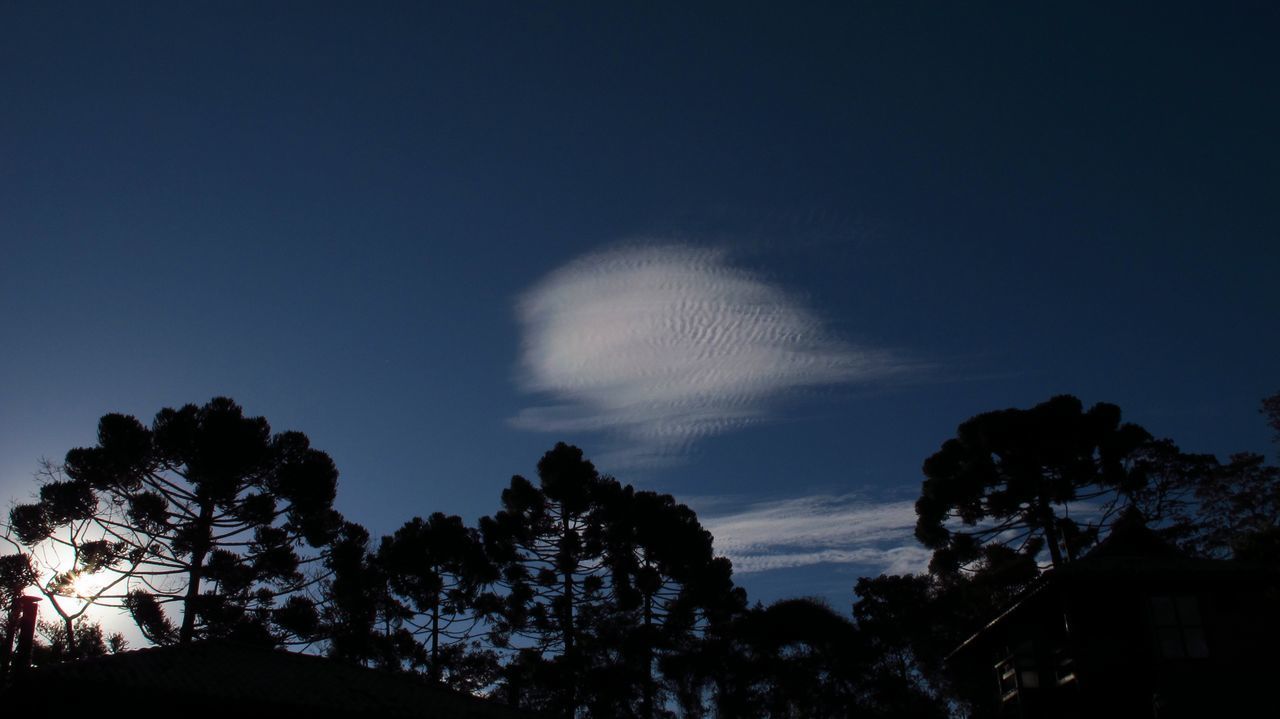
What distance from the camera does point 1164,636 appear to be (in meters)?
22.6

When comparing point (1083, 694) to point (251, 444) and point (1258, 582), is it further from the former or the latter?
point (251, 444)

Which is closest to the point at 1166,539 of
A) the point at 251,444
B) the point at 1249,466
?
the point at 1249,466

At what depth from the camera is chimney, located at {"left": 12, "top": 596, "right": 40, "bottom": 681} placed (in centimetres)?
1850

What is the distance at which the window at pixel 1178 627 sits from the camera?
22.4m

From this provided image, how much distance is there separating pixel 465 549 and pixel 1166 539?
26.6 metres

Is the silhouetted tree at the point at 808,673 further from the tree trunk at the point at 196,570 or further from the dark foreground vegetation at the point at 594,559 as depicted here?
the tree trunk at the point at 196,570

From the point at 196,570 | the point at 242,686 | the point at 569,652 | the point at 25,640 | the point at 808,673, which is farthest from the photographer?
the point at 808,673

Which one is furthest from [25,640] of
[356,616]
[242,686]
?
[356,616]

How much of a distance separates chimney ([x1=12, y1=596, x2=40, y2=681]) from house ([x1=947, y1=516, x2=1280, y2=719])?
21703 millimetres

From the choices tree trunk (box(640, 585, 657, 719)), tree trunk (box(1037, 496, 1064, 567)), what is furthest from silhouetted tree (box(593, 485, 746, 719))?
tree trunk (box(1037, 496, 1064, 567))

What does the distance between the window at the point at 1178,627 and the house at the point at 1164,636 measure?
0.02 meters

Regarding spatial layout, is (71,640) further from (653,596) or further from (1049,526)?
(1049,526)

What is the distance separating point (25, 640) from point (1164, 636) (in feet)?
80.7

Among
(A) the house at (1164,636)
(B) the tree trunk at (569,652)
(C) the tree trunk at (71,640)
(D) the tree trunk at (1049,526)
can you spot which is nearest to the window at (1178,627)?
(A) the house at (1164,636)
